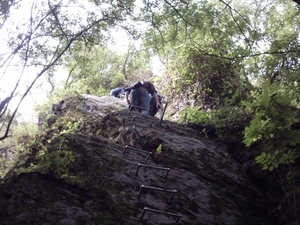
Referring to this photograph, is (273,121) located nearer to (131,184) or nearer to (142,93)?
(131,184)

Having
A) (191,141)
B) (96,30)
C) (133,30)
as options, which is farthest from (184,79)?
(191,141)

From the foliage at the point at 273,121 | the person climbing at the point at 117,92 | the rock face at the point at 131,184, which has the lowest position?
the rock face at the point at 131,184

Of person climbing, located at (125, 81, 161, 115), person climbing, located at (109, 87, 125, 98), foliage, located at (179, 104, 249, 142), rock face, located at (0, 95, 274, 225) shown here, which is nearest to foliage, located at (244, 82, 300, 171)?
rock face, located at (0, 95, 274, 225)

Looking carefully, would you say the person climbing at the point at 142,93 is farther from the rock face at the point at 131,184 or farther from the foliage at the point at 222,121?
the rock face at the point at 131,184

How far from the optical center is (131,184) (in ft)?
16.3

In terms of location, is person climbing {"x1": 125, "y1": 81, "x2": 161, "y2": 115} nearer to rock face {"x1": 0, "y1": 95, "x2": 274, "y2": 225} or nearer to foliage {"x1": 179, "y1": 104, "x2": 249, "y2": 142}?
foliage {"x1": 179, "y1": 104, "x2": 249, "y2": 142}

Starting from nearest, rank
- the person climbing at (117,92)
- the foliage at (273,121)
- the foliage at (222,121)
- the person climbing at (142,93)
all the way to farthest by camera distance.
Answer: the foliage at (273,121)
the foliage at (222,121)
the person climbing at (142,93)
the person climbing at (117,92)

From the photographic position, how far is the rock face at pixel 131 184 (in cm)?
402

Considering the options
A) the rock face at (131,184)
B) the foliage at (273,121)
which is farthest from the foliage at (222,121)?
the foliage at (273,121)

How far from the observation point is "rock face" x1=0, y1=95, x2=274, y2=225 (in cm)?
402

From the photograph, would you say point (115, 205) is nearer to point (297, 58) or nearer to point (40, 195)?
point (40, 195)

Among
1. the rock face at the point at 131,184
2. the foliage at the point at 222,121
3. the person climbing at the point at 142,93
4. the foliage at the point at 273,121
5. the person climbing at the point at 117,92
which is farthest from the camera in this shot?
the person climbing at the point at 117,92

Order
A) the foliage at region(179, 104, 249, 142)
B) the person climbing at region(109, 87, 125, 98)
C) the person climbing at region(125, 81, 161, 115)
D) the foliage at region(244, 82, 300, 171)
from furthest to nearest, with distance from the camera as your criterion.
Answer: the person climbing at region(109, 87, 125, 98)
the person climbing at region(125, 81, 161, 115)
the foliage at region(179, 104, 249, 142)
the foliage at region(244, 82, 300, 171)

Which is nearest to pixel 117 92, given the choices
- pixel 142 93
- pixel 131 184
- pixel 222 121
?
pixel 142 93
